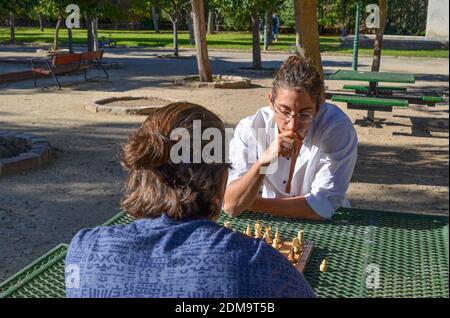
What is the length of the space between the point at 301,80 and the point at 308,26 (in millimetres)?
3775

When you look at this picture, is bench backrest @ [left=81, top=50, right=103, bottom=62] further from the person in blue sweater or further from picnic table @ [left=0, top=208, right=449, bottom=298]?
the person in blue sweater

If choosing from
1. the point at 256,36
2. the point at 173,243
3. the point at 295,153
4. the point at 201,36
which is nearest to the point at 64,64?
the point at 201,36

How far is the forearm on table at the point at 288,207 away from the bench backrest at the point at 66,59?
12470 mm

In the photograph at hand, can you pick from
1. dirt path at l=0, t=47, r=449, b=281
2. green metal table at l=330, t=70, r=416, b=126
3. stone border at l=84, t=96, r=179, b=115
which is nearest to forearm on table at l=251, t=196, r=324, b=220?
dirt path at l=0, t=47, r=449, b=281

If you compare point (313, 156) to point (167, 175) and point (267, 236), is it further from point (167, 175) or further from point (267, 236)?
point (167, 175)

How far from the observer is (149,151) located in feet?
4.83

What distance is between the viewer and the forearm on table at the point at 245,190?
2658 mm

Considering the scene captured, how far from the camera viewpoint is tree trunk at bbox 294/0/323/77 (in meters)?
6.20

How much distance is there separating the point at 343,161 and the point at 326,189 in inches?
6.1

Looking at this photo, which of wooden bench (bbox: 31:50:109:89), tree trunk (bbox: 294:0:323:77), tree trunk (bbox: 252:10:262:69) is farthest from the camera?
tree trunk (bbox: 252:10:262:69)

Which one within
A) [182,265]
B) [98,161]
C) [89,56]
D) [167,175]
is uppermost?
[167,175]

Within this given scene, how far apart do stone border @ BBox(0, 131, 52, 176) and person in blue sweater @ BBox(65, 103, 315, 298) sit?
5371 millimetres

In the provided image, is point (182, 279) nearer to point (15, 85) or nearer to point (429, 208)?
point (429, 208)
